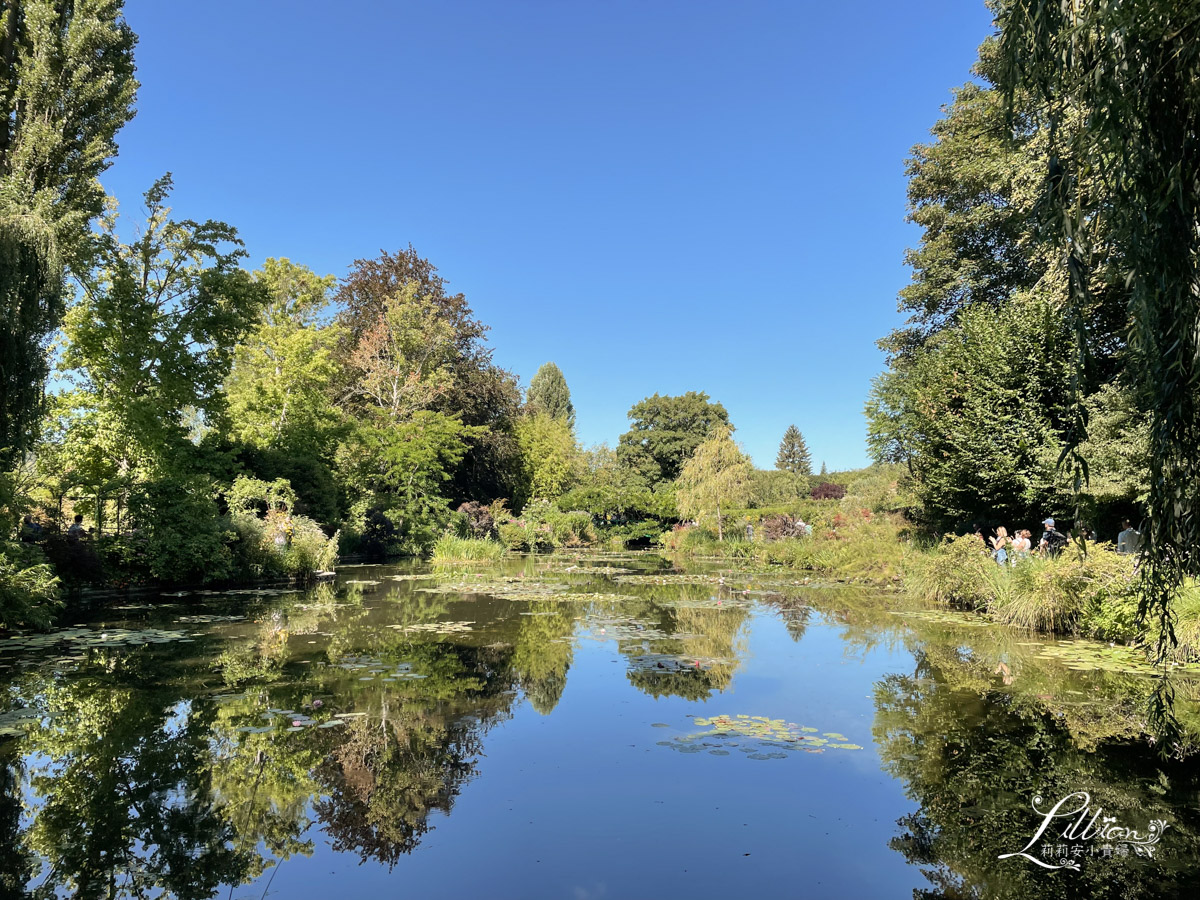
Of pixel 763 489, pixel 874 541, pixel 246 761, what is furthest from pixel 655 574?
pixel 763 489

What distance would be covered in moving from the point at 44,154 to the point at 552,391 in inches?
2241

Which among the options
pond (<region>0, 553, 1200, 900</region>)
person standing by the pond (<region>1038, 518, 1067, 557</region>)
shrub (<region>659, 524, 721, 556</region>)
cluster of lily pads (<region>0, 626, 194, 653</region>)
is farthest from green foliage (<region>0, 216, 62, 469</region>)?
shrub (<region>659, 524, 721, 556</region>)

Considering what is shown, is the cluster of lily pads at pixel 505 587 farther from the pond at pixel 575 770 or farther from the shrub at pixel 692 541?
the shrub at pixel 692 541

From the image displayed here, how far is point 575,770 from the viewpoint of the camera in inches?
201

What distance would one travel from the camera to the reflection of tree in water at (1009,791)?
3.50 m

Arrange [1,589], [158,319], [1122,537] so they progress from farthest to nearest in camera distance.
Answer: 1. [158,319]
2. [1122,537]
3. [1,589]

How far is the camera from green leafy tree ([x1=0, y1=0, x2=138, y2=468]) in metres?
8.72

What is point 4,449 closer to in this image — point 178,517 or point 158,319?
point 178,517

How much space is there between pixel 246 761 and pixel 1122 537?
45.8ft

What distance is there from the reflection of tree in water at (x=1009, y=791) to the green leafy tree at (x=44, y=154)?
37.8 feet

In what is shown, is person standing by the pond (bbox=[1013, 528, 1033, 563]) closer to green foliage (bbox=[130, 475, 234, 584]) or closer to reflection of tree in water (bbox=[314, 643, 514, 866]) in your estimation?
reflection of tree in water (bbox=[314, 643, 514, 866])

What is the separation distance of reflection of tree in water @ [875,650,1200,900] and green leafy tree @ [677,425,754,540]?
24.2 metres

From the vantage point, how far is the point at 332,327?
1038 inches

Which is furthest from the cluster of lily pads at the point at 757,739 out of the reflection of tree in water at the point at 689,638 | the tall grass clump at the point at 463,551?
the tall grass clump at the point at 463,551
